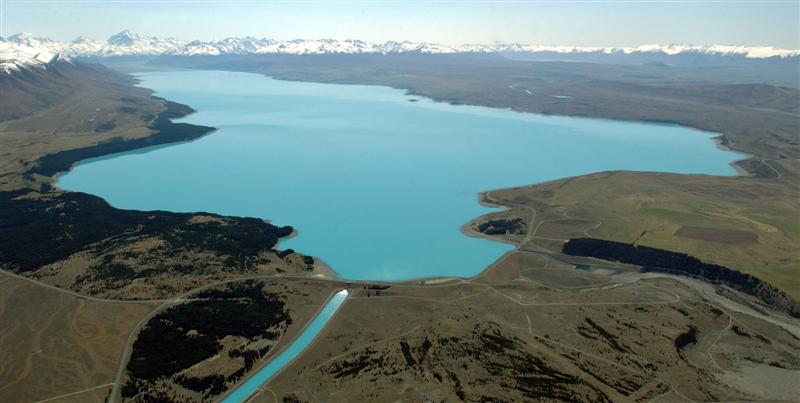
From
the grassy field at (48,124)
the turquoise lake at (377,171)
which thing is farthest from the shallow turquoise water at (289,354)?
the grassy field at (48,124)

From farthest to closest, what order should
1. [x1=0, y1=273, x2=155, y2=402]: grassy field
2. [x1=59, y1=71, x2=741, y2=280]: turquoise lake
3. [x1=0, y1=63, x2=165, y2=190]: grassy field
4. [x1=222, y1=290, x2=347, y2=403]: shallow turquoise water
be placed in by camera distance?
1. [x1=0, y1=63, x2=165, y2=190]: grassy field
2. [x1=59, y1=71, x2=741, y2=280]: turquoise lake
3. [x1=222, y1=290, x2=347, y2=403]: shallow turquoise water
4. [x1=0, y1=273, x2=155, y2=402]: grassy field

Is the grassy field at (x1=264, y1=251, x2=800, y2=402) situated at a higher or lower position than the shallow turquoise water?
higher

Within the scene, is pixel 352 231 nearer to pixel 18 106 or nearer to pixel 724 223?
pixel 724 223

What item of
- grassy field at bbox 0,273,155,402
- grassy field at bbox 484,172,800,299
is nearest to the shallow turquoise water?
grassy field at bbox 0,273,155,402

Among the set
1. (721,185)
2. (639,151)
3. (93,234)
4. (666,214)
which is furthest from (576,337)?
(639,151)

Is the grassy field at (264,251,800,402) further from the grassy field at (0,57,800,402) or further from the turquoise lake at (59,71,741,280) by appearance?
the turquoise lake at (59,71,741,280)

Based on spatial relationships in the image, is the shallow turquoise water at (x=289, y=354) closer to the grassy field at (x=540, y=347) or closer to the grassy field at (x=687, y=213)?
the grassy field at (x=540, y=347)

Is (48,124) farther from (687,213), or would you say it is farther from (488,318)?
(687,213)
